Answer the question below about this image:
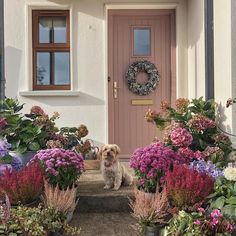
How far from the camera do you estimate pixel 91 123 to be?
5.63m

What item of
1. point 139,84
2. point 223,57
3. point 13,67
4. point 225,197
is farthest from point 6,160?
point 139,84

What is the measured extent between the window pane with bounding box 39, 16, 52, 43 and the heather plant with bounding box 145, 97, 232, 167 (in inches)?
87.2

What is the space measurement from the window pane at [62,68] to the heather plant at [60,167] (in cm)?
236

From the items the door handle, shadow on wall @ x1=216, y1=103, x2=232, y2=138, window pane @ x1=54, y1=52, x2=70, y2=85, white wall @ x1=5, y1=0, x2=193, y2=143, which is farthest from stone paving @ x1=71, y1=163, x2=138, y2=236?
window pane @ x1=54, y1=52, x2=70, y2=85

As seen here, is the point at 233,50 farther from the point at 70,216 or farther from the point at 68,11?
the point at 68,11

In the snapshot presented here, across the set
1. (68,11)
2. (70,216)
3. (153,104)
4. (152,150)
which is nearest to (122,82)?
(153,104)

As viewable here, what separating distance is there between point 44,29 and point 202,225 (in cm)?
409

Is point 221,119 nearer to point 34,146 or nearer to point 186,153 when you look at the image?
point 186,153

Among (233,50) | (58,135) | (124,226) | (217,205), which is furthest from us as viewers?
(58,135)

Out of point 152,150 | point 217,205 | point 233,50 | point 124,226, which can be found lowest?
point 124,226

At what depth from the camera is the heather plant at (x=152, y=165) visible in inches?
132

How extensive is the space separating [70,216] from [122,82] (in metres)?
2.82

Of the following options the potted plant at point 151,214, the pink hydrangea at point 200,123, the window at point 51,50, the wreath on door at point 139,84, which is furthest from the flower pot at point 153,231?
the window at point 51,50

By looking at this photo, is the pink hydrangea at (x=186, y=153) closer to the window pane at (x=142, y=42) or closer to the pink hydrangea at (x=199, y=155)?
the pink hydrangea at (x=199, y=155)
